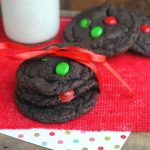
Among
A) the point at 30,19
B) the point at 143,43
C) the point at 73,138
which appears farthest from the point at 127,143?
the point at 30,19

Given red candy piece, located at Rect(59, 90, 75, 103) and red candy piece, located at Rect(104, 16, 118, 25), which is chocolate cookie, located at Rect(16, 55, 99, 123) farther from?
red candy piece, located at Rect(104, 16, 118, 25)

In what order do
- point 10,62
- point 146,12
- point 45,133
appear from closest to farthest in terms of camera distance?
point 45,133 → point 10,62 → point 146,12

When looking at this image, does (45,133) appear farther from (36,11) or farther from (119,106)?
(36,11)

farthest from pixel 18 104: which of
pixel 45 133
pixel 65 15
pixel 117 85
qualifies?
pixel 65 15

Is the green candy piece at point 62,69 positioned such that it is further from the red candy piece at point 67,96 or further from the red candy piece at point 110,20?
the red candy piece at point 110,20

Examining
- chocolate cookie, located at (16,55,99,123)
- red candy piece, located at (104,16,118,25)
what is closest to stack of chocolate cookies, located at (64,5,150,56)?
red candy piece, located at (104,16,118,25)

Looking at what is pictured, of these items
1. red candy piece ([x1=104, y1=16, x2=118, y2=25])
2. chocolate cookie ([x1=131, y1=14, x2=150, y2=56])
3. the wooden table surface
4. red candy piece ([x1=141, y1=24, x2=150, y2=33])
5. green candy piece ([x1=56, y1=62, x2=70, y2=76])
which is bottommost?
the wooden table surface

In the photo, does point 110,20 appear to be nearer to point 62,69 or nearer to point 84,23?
point 84,23

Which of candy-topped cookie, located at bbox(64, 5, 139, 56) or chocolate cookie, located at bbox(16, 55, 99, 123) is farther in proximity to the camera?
candy-topped cookie, located at bbox(64, 5, 139, 56)

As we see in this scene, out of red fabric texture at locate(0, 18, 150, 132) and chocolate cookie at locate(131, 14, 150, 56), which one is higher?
chocolate cookie at locate(131, 14, 150, 56)
